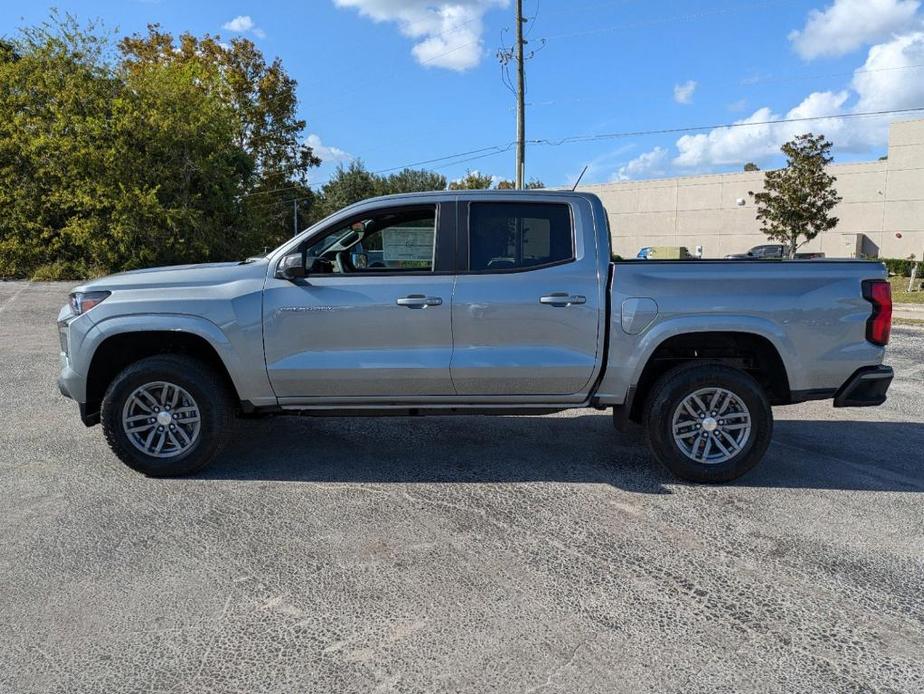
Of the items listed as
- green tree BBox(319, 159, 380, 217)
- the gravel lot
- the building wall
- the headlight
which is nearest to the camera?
the gravel lot

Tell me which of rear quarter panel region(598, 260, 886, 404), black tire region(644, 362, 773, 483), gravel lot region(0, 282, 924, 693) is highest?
rear quarter panel region(598, 260, 886, 404)

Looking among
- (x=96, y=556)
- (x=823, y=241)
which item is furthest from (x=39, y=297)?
(x=823, y=241)

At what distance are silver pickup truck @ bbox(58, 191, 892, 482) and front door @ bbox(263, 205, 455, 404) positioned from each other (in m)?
0.01

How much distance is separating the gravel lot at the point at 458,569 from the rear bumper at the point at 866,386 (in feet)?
2.03

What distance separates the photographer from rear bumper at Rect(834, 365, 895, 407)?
4.51 m

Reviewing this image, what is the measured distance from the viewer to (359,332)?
4574 millimetres

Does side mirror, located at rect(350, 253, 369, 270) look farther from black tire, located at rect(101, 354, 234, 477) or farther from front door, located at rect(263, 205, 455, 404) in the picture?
black tire, located at rect(101, 354, 234, 477)

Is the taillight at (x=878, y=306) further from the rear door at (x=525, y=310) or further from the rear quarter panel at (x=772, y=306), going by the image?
the rear door at (x=525, y=310)

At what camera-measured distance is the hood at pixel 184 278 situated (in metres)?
4.66

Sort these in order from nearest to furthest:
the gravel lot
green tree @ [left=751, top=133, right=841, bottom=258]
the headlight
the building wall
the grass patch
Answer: the gravel lot → the headlight → the grass patch → green tree @ [left=751, top=133, right=841, bottom=258] → the building wall

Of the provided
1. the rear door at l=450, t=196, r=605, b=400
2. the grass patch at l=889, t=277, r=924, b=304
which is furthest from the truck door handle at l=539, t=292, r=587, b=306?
the grass patch at l=889, t=277, r=924, b=304

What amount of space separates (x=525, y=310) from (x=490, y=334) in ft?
0.95

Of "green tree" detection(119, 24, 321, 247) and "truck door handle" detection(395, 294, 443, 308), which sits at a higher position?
"green tree" detection(119, 24, 321, 247)

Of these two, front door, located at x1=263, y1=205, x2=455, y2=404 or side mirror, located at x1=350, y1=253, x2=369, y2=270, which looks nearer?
front door, located at x1=263, y1=205, x2=455, y2=404
